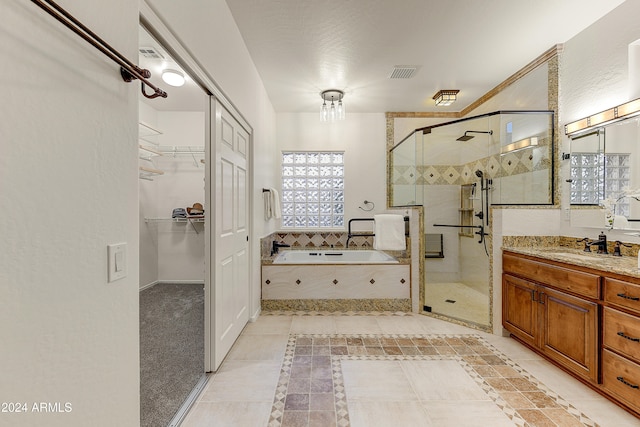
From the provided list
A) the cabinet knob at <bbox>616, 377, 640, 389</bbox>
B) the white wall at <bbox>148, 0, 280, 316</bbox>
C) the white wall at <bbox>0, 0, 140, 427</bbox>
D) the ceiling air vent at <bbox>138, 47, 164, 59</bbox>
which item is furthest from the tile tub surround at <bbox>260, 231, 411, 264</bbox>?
the white wall at <bbox>0, 0, 140, 427</bbox>

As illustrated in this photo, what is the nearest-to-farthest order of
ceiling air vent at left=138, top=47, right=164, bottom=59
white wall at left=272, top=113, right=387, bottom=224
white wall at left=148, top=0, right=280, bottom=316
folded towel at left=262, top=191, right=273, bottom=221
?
1. white wall at left=148, top=0, right=280, bottom=316
2. ceiling air vent at left=138, top=47, right=164, bottom=59
3. folded towel at left=262, top=191, right=273, bottom=221
4. white wall at left=272, top=113, right=387, bottom=224

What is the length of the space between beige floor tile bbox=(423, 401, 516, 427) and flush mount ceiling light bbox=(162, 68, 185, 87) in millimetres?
3743

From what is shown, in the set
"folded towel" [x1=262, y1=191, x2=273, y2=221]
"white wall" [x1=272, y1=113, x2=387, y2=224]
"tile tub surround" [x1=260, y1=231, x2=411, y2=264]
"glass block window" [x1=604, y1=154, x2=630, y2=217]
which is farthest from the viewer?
"white wall" [x1=272, y1=113, x2=387, y2=224]

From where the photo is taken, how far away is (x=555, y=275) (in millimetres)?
2121

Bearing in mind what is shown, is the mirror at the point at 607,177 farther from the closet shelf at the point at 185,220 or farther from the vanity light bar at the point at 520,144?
the closet shelf at the point at 185,220

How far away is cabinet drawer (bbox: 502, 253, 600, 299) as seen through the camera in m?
1.85

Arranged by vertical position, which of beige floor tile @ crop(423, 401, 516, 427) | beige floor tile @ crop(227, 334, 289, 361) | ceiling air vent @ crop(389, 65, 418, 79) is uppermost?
ceiling air vent @ crop(389, 65, 418, 79)

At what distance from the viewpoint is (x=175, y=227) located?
4359 mm

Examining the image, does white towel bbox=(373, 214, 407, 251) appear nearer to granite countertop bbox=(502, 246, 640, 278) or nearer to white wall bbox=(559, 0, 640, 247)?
granite countertop bbox=(502, 246, 640, 278)

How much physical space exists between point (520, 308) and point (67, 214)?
3124mm

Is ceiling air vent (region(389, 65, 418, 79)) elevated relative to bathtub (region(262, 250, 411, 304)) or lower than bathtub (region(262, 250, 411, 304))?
elevated

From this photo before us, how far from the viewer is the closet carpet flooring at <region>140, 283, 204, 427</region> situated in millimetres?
1736

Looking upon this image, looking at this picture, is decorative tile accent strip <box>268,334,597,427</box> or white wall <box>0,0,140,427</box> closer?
white wall <box>0,0,140,427</box>

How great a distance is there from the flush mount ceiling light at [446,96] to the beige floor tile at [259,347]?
3.56m
